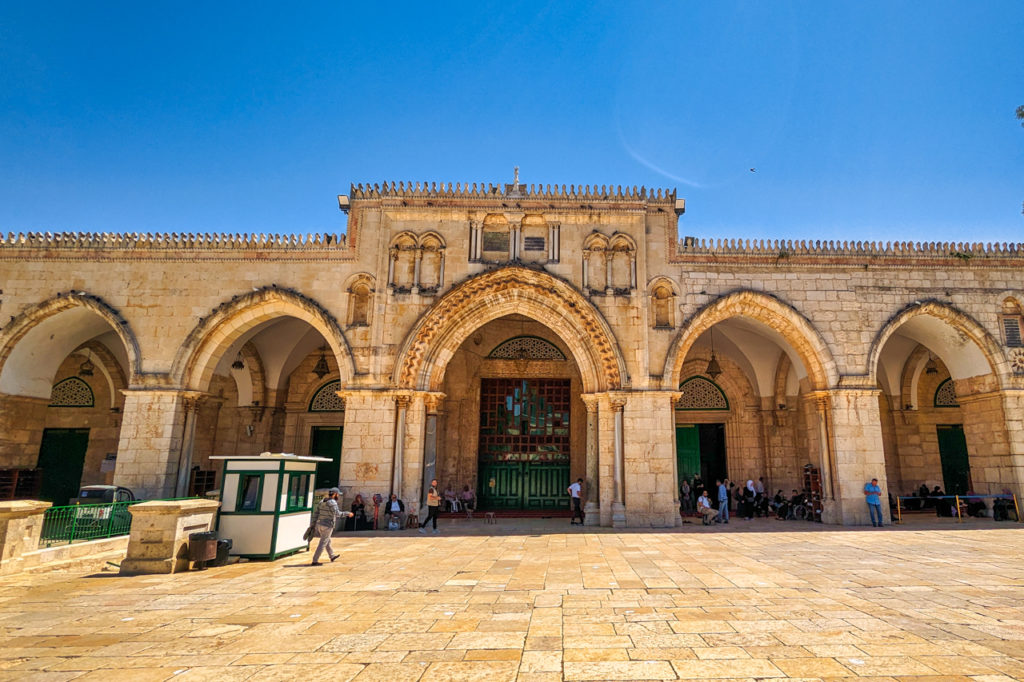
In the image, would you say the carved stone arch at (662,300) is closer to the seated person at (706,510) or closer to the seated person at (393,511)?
the seated person at (706,510)

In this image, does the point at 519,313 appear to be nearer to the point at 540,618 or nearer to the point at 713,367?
the point at 713,367

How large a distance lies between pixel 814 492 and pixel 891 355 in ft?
19.2

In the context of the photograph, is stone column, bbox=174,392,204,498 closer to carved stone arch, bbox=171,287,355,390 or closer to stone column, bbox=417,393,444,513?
carved stone arch, bbox=171,287,355,390

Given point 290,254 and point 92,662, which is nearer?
point 92,662

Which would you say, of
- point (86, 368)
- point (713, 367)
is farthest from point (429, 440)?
point (86, 368)

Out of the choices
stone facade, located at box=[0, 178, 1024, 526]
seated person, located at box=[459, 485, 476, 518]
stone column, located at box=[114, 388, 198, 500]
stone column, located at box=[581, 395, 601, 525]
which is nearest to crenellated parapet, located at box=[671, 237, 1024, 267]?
stone facade, located at box=[0, 178, 1024, 526]

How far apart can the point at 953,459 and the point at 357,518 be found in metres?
17.4

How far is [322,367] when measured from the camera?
17.3 meters

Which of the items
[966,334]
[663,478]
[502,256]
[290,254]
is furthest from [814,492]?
[290,254]

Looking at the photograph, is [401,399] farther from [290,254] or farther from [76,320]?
[76,320]

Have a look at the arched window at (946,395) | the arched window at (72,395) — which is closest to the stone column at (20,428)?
the arched window at (72,395)

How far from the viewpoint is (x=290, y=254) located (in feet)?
44.7

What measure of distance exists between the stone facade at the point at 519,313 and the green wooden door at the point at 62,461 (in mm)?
3031

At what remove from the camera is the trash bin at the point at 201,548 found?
741cm
